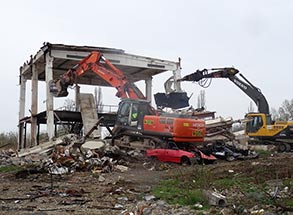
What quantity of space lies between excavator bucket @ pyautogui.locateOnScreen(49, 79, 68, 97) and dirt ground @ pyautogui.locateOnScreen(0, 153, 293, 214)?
25.9 ft

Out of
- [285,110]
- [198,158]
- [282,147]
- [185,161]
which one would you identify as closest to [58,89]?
[185,161]

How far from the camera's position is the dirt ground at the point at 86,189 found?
23.9ft

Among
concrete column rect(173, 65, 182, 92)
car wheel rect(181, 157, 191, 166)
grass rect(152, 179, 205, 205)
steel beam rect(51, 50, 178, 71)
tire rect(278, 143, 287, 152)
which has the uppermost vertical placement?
steel beam rect(51, 50, 178, 71)

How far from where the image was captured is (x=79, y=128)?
992 inches

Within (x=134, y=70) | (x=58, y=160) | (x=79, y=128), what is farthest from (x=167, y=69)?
(x=58, y=160)

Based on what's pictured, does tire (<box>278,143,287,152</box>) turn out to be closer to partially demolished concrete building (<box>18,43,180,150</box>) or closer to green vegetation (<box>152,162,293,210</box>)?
partially demolished concrete building (<box>18,43,180,150</box>)

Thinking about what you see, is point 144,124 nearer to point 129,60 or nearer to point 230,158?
point 230,158

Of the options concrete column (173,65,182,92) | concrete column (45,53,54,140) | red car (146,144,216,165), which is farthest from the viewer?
concrete column (173,65,182,92)

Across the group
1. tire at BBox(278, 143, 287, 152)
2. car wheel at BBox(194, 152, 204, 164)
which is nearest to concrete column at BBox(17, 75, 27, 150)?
car wheel at BBox(194, 152, 204, 164)

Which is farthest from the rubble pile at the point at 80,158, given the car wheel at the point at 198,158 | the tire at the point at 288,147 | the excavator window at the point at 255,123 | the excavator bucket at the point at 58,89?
the tire at the point at 288,147

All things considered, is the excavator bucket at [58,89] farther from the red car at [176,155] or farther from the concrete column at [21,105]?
the concrete column at [21,105]

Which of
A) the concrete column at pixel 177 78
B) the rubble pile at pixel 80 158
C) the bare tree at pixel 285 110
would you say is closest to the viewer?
the rubble pile at pixel 80 158

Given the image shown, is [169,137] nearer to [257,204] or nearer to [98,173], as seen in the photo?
[98,173]

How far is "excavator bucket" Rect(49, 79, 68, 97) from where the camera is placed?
799 inches
